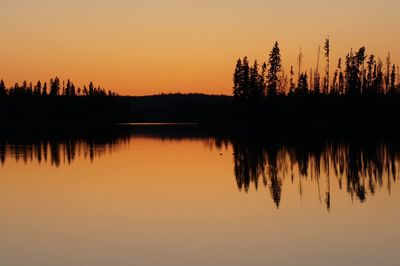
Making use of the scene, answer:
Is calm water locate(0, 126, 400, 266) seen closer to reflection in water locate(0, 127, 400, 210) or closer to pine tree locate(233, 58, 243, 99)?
reflection in water locate(0, 127, 400, 210)

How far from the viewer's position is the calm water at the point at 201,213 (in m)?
15.1

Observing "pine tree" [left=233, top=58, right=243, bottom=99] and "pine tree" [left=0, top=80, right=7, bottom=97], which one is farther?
"pine tree" [left=0, top=80, right=7, bottom=97]

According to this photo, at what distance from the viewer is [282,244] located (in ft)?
53.0

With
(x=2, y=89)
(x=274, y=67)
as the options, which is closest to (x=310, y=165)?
(x=274, y=67)

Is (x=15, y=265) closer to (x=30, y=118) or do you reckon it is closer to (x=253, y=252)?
(x=253, y=252)


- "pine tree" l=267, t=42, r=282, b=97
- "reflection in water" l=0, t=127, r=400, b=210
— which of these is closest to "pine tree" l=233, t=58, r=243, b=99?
"pine tree" l=267, t=42, r=282, b=97

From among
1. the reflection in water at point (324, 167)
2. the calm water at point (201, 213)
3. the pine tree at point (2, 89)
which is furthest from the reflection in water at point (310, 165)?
Answer: the pine tree at point (2, 89)

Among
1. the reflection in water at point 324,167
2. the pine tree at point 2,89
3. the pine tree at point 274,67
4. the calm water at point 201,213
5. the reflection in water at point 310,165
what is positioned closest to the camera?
the calm water at point 201,213

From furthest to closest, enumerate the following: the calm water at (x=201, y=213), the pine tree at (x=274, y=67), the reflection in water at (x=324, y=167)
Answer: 1. the pine tree at (x=274, y=67)
2. the reflection in water at (x=324, y=167)
3. the calm water at (x=201, y=213)

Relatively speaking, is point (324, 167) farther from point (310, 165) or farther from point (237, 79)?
point (237, 79)

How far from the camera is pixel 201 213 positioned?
827 inches

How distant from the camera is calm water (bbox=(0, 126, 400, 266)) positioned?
15.1m

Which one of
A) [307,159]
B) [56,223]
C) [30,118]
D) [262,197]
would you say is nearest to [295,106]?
[307,159]

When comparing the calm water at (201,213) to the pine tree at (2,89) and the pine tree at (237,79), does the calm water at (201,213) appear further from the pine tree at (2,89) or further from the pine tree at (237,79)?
the pine tree at (2,89)
